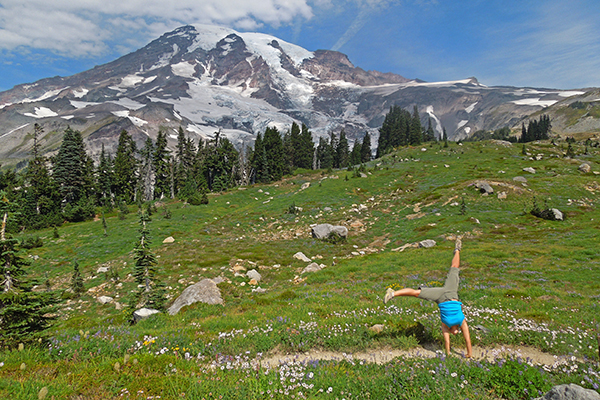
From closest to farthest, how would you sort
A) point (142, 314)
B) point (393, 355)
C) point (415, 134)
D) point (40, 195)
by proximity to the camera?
point (393, 355) < point (142, 314) < point (40, 195) < point (415, 134)

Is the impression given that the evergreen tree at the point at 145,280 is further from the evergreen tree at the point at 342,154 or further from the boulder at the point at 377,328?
the evergreen tree at the point at 342,154

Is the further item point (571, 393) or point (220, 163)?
point (220, 163)

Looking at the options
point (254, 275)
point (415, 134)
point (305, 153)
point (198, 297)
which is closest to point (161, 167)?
point (305, 153)

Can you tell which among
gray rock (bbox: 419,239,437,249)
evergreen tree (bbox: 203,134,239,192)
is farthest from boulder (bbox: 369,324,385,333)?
evergreen tree (bbox: 203,134,239,192)

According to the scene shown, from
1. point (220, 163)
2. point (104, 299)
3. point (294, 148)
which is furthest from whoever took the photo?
point (294, 148)

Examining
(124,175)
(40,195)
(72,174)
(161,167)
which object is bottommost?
(40,195)

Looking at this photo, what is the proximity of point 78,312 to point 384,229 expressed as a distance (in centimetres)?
3362

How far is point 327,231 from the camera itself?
3447 centimetres

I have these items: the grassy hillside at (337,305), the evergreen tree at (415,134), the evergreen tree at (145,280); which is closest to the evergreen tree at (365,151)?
the evergreen tree at (415,134)

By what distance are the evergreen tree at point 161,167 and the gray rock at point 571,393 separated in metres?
Answer: 91.1

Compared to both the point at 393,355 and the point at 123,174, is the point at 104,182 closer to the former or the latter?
the point at 123,174

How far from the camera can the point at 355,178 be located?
205 feet

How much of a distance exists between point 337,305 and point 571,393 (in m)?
8.29

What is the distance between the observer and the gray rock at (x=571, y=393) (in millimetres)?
3885
